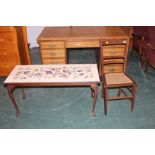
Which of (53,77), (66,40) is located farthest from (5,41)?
(53,77)

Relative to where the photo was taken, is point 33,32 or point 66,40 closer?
point 66,40

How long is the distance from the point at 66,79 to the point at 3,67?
198 cm

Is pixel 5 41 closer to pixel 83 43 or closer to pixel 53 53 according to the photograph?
pixel 53 53

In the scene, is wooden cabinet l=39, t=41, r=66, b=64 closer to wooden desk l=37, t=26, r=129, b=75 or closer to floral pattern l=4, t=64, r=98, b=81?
wooden desk l=37, t=26, r=129, b=75

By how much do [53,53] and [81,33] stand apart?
2.38 ft

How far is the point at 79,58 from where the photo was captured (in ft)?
18.1

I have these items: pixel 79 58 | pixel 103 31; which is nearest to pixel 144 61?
pixel 103 31

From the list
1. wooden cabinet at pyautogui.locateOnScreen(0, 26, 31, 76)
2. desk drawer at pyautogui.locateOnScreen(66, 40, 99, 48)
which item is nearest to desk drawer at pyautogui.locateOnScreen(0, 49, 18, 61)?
wooden cabinet at pyautogui.locateOnScreen(0, 26, 31, 76)

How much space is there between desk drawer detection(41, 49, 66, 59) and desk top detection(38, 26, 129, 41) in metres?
0.25

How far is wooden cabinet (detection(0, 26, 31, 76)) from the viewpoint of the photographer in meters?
3.92

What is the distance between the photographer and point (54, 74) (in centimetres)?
308

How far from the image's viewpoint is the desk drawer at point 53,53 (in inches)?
160

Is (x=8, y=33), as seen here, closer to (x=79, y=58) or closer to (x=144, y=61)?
(x=79, y=58)

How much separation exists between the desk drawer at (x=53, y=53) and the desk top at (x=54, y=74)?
0.79 metres
